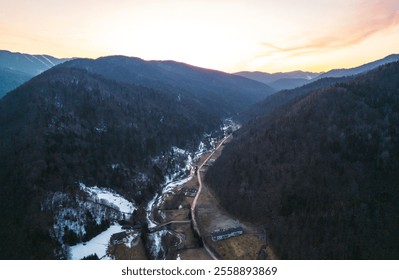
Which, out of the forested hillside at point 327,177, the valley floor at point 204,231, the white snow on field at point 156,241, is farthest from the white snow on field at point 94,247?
the forested hillside at point 327,177

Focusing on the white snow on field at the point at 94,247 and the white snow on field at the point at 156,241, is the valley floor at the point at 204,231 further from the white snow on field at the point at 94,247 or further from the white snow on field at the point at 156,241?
the white snow on field at the point at 94,247

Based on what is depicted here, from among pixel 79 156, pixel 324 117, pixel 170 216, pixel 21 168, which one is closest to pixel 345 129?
pixel 324 117

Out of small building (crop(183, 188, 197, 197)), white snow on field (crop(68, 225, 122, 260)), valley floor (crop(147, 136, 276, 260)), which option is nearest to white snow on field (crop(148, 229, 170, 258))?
valley floor (crop(147, 136, 276, 260))

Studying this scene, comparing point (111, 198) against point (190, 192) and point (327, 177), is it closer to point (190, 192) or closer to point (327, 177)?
point (190, 192)

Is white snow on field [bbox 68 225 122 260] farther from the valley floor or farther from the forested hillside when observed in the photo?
the forested hillside

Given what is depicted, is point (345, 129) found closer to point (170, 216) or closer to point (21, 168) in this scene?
point (170, 216)

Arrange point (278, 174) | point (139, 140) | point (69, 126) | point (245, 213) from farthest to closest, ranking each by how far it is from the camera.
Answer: point (139, 140)
point (69, 126)
point (278, 174)
point (245, 213)
